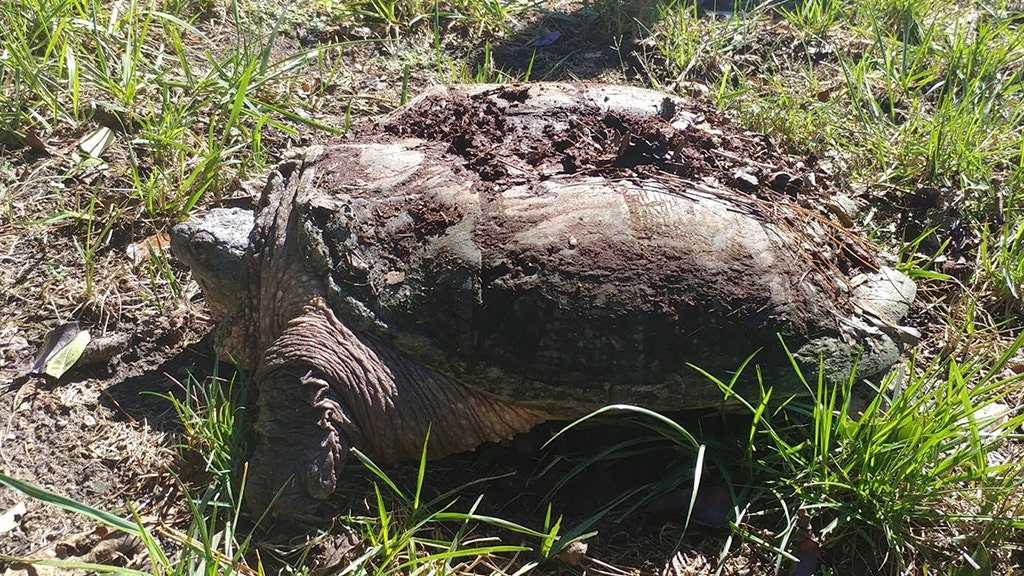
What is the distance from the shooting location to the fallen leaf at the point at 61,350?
265 centimetres

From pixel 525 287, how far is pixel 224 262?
994 millimetres

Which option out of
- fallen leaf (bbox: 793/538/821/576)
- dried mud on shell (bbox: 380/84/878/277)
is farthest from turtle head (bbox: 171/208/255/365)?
fallen leaf (bbox: 793/538/821/576)

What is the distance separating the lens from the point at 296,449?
225 centimetres

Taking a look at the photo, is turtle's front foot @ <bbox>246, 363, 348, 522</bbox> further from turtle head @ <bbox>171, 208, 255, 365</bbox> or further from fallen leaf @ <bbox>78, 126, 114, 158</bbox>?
fallen leaf @ <bbox>78, 126, 114, 158</bbox>

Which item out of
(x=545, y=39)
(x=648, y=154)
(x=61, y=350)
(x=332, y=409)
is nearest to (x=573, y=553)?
(x=332, y=409)

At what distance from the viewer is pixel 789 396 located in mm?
2258

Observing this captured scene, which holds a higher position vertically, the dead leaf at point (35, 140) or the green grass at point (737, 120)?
the dead leaf at point (35, 140)

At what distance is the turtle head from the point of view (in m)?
2.54

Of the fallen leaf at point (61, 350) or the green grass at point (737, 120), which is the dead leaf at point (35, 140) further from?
the fallen leaf at point (61, 350)

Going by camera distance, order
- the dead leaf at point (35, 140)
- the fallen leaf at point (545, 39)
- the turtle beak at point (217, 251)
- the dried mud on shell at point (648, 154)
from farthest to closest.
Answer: the fallen leaf at point (545, 39), the dead leaf at point (35, 140), the turtle beak at point (217, 251), the dried mud on shell at point (648, 154)

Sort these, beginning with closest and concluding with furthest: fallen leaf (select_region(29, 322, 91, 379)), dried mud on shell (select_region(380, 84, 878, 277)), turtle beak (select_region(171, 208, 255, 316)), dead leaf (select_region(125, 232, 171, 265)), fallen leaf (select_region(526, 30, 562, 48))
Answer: dried mud on shell (select_region(380, 84, 878, 277)), turtle beak (select_region(171, 208, 255, 316)), fallen leaf (select_region(29, 322, 91, 379)), dead leaf (select_region(125, 232, 171, 265)), fallen leaf (select_region(526, 30, 562, 48))

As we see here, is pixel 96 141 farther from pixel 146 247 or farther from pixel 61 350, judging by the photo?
pixel 61 350

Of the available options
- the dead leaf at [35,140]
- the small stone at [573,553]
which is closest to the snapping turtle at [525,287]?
the small stone at [573,553]

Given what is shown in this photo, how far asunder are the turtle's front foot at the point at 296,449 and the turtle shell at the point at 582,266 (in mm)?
233
